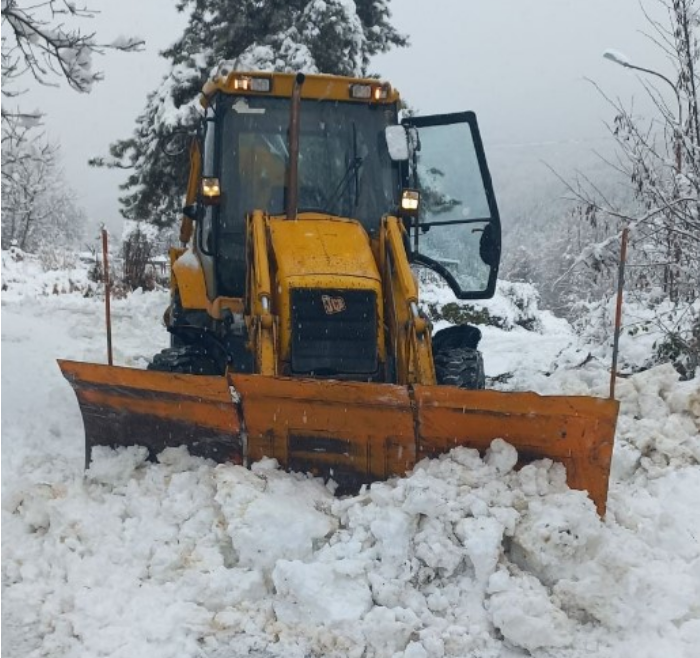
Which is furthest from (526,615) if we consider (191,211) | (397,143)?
(191,211)

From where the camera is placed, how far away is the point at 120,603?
360 centimetres

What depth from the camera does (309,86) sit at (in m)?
5.89

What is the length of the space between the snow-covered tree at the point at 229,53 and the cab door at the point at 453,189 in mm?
8462

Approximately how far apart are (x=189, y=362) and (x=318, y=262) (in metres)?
1.20

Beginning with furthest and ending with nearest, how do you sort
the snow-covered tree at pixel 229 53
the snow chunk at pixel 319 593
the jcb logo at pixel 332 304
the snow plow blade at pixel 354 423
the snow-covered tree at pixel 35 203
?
the snow-covered tree at pixel 35 203 < the snow-covered tree at pixel 229 53 < the jcb logo at pixel 332 304 < the snow plow blade at pixel 354 423 < the snow chunk at pixel 319 593

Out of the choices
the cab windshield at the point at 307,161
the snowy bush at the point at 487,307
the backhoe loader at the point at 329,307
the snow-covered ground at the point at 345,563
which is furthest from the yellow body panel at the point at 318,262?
the snowy bush at the point at 487,307

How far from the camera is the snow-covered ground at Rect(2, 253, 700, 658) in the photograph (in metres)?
3.43

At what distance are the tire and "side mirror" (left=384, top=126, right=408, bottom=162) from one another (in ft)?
4.48

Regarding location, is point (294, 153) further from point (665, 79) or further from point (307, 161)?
point (665, 79)

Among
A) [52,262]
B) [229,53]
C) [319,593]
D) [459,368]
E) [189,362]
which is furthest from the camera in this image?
A: [52,262]

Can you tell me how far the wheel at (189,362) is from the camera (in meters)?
5.58

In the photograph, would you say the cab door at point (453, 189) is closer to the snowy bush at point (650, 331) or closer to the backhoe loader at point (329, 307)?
the backhoe loader at point (329, 307)

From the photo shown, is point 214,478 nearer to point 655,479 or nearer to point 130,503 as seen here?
point 130,503

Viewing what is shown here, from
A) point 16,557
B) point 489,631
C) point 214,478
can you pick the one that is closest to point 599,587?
point 489,631
